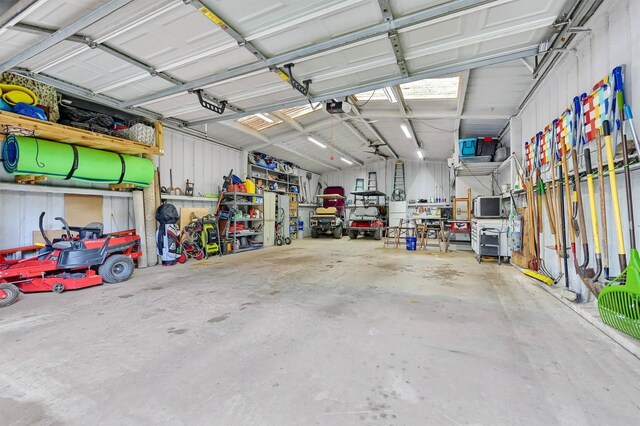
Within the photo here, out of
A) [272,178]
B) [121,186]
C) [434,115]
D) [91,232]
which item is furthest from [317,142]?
[91,232]

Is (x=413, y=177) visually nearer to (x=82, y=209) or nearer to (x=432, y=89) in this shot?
(x=432, y=89)

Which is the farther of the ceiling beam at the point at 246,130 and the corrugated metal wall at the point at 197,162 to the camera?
the ceiling beam at the point at 246,130

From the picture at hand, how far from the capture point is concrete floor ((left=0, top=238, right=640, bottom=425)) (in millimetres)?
1309

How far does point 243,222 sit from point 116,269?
14.0ft

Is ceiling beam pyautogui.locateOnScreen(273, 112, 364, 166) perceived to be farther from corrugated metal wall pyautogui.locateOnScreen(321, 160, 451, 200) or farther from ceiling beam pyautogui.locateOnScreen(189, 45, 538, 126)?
corrugated metal wall pyautogui.locateOnScreen(321, 160, 451, 200)

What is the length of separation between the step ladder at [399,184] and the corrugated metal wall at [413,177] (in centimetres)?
19

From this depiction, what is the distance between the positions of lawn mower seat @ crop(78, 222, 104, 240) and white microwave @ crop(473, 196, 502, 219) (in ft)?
22.7

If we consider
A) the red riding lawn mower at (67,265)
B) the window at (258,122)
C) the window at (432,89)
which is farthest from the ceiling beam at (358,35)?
the window at (258,122)

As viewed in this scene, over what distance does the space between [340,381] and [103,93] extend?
506cm

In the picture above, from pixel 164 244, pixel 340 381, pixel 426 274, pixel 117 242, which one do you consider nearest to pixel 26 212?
pixel 117 242

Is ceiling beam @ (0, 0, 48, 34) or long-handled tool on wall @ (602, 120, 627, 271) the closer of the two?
long-handled tool on wall @ (602, 120, 627, 271)

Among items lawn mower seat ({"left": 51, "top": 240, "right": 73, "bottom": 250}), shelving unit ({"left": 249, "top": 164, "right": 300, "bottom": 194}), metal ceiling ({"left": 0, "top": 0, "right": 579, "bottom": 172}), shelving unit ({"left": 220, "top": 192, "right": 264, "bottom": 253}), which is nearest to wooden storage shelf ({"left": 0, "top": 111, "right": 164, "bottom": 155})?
metal ceiling ({"left": 0, "top": 0, "right": 579, "bottom": 172})

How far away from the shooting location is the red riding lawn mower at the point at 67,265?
326cm

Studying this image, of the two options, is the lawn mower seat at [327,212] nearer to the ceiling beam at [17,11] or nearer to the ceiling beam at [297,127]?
the ceiling beam at [297,127]
